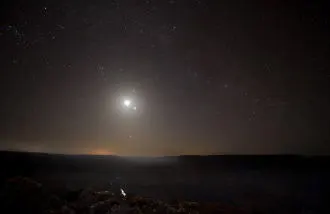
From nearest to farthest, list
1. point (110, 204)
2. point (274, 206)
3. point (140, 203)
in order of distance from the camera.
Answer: point (110, 204) → point (140, 203) → point (274, 206)

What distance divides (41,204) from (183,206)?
451 cm

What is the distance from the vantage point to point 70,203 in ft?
34.7

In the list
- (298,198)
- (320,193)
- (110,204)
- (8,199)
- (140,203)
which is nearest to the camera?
(8,199)

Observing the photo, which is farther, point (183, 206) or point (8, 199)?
point (183, 206)

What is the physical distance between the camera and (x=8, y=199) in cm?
1004

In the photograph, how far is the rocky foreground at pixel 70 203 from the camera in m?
9.80

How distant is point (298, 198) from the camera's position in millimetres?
15516

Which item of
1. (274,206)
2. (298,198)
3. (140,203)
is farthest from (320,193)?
(140,203)

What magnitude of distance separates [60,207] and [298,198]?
10.4m

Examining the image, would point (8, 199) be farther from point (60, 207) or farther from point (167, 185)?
point (167, 185)

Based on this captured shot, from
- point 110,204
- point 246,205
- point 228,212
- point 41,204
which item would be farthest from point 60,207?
point 246,205

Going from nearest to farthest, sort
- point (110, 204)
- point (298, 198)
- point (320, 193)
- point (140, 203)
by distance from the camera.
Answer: point (110, 204) < point (140, 203) < point (298, 198) < point (320, 193)

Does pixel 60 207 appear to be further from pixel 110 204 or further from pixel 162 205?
pixel 162 205

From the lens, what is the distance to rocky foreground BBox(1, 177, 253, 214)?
980 cm
